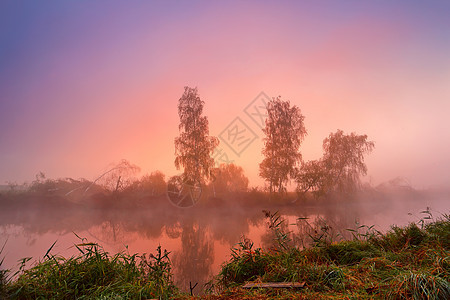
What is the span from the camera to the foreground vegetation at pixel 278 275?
8.21 ft

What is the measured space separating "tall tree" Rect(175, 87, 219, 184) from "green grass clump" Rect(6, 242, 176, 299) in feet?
75.3

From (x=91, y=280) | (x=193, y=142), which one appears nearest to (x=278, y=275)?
(x=91, y=280)

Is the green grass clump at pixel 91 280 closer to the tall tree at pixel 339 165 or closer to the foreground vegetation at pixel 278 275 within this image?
the foreground vegetation at pixel 278 275

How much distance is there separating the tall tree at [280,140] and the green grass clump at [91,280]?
2522cm

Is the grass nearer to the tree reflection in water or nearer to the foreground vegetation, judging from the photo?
the foreground vegetation

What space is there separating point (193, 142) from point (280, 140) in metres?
9.27

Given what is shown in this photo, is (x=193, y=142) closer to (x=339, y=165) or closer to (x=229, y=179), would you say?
(x=229, y=179)

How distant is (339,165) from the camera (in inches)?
1126

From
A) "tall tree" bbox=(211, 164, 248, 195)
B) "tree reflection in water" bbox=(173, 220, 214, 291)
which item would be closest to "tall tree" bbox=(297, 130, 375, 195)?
"tall tree" bbox=(211, 164, 248, 195)

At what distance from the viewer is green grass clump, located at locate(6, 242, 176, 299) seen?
2793 millimetres

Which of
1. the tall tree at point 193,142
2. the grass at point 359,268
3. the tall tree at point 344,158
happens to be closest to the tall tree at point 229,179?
the tall tree at point 193,142

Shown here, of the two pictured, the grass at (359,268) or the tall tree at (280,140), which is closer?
the grass at (359,268)

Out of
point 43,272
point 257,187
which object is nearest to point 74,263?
point 43,272

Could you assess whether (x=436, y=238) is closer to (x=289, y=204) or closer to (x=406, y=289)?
(x=406, y=289)
